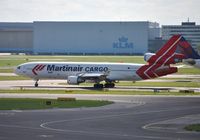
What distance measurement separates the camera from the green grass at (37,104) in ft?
168

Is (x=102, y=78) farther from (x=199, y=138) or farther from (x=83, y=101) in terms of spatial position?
(x=199, y=138)

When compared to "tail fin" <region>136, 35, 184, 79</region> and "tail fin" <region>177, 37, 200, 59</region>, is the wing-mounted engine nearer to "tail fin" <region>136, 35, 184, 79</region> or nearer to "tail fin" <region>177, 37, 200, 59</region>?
"tail fin" <region>136, 35, 184, 79</region>

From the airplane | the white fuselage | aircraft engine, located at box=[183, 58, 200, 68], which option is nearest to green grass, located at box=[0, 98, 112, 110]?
the airplane

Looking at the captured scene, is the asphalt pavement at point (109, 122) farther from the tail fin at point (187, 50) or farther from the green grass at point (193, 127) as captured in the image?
the tail fin at point (187, 50)

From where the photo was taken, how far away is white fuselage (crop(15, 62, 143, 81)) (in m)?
84.4

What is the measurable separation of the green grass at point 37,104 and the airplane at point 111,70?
82.8 feet

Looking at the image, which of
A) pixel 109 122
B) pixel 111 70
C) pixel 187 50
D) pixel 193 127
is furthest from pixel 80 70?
pixel 193 127

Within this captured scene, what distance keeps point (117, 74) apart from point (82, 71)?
5.34 metres

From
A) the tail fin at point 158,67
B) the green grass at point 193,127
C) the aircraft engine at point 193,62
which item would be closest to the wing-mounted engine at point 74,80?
the tail fin at point 158,67

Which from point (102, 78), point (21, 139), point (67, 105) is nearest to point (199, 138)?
point (21, 139)

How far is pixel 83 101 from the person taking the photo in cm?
5725

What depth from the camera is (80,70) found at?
3361 inches

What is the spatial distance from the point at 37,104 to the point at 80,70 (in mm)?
32019

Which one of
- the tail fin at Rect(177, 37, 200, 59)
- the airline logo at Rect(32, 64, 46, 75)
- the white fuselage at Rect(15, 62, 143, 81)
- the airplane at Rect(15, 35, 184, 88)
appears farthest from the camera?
the tail fin at Rect(177, 37, 200, 59)
